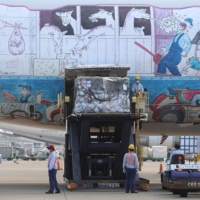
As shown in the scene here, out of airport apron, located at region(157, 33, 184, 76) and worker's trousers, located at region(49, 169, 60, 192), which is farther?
airport apron, located at region(157, 33, 184, 76)

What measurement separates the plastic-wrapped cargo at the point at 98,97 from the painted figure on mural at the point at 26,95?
6.11 ft

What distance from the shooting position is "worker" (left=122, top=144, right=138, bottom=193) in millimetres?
17547

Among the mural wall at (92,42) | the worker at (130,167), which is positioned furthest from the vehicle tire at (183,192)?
the mural wall at (92,42)

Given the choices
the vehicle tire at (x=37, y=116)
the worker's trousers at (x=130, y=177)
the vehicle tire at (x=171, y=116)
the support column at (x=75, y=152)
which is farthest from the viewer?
the vehicle tire at (x=171, y=116)

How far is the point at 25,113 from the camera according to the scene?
2045 centimetres

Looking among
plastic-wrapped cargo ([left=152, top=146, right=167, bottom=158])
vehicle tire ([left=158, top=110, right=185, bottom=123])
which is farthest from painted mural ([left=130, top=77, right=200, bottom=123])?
plastic-wrapped cargo ([left=152, top=146, right=167, bottom=158])

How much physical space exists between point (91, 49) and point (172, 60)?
8.70 feet

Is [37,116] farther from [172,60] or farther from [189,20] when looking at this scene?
[189,20]

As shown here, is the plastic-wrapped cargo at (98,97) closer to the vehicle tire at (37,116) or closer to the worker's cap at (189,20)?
the vehicle tire at (37,116)

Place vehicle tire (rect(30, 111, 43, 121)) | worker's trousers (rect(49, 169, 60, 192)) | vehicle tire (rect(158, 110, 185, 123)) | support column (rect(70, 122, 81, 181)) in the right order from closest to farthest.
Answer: worker's trousers (rect(49, 169, 60, 192)) → support column (rect(70, 122, 81, 181)) → vehicle tire (rect(30, 111, 43, 121)) → vehicle tire (rect(158, 110, 185, 123))

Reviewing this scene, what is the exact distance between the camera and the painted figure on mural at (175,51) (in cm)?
2000

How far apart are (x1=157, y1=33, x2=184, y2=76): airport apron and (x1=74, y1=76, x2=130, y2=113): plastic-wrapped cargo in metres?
1.98

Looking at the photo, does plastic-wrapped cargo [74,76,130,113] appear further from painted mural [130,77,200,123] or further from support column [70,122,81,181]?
painted mural [130,77,200,123]

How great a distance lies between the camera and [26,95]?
20016mm
